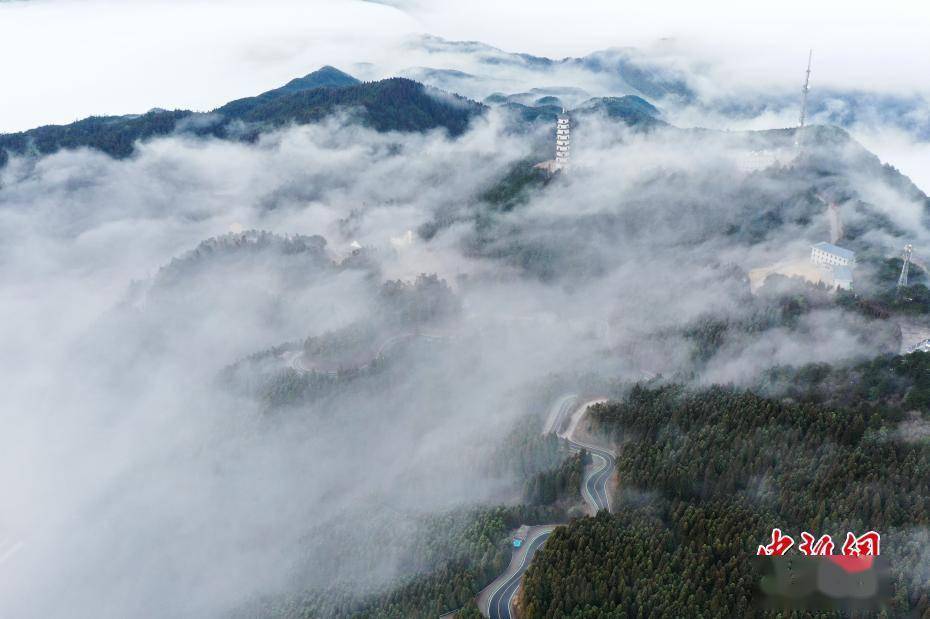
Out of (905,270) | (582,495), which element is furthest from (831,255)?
(582,495)

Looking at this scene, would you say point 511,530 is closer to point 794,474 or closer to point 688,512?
point 688,512

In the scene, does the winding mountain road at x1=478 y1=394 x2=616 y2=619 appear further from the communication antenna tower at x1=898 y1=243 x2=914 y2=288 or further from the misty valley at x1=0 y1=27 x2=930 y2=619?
the communication antenna tower at x1=898 y1=243 x2=914 y2=288

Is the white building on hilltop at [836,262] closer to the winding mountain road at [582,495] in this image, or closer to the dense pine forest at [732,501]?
the dense pine forest at [732,501]

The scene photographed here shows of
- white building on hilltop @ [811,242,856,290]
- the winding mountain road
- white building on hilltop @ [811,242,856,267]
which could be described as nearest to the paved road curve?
the winding mountain road

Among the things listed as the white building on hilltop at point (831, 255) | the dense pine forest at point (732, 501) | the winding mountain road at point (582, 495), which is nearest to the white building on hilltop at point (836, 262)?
the white building on hilltop at point (831, 255)

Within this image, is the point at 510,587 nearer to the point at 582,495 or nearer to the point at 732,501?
the point at 582,495

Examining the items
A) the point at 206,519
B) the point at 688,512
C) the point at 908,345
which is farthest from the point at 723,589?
the point at 206,519
